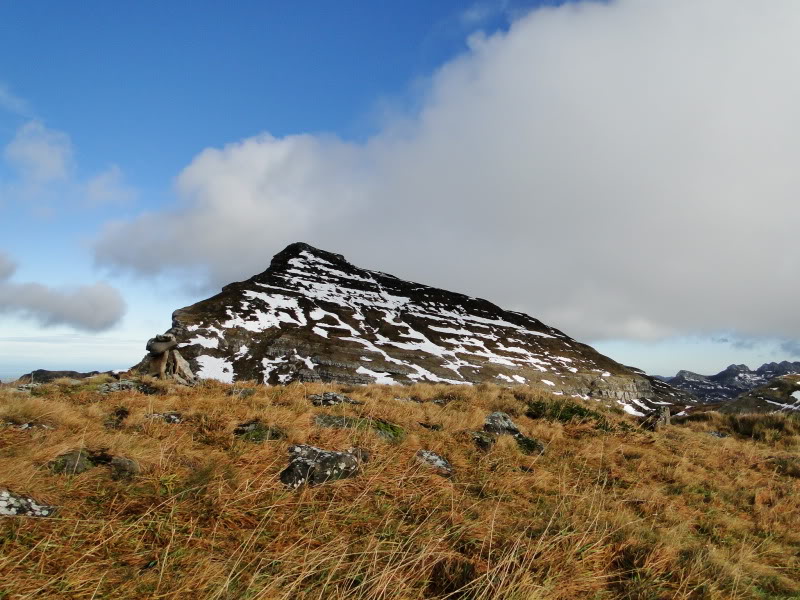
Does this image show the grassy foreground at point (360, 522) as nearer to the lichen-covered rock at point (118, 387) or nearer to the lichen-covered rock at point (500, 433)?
the lichen-covered rock at point (500, 433)

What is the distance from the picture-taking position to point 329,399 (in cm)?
852

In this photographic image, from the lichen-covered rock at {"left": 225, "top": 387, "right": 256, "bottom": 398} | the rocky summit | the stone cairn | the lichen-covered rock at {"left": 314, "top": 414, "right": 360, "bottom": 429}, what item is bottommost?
the lichen-covered rock at {"left": 314, "top": 414, "right": 360, "bottom": 429}

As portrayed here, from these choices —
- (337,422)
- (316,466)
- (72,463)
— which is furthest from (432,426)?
(72,463)

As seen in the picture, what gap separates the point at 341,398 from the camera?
8.69 meters

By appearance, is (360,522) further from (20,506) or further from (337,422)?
(337,422)

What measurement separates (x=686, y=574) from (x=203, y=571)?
384 cm

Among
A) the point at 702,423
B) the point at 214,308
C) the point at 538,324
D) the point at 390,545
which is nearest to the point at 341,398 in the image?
the point at 390,545

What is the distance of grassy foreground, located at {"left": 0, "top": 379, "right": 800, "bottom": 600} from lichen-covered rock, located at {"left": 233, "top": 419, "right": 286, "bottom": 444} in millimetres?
148

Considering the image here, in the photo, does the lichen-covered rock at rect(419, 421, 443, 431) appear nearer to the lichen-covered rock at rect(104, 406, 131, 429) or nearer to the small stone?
the small stone

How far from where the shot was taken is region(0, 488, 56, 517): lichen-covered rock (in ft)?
9.69

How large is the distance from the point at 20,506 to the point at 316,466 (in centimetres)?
234

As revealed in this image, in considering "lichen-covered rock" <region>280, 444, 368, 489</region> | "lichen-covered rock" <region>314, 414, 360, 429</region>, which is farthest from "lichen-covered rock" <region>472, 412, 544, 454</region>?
"lichen-covered rock" <region>280, 444, 368, 489</region>

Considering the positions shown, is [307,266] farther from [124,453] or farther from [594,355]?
[124,453]

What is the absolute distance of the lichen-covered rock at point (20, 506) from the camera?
295 cm
